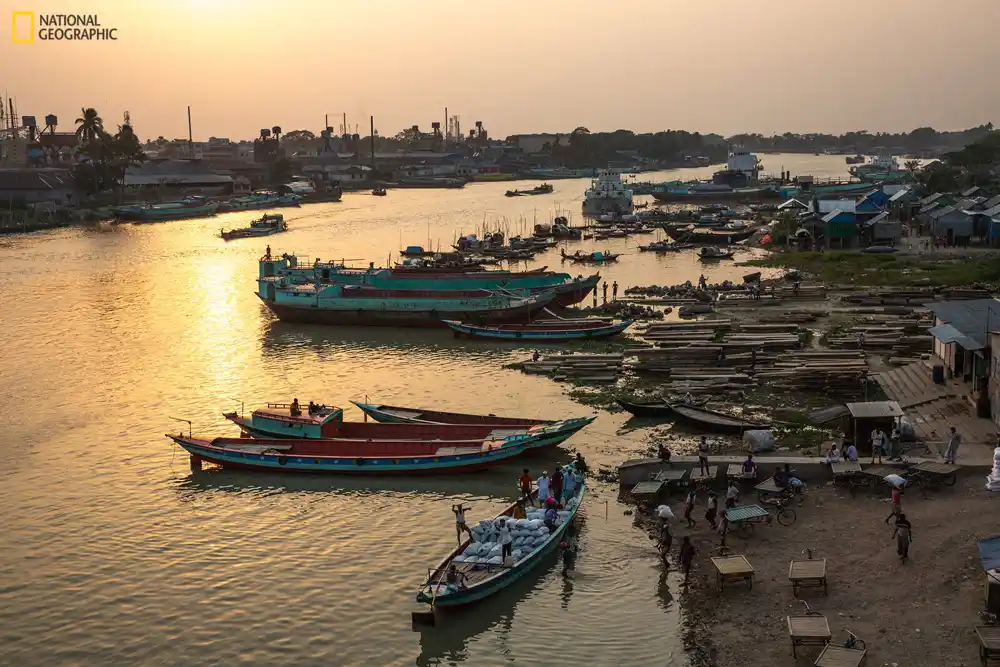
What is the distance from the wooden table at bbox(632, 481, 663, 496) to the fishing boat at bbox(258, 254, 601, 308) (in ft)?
80.5

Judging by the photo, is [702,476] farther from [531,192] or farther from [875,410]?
[531,192]

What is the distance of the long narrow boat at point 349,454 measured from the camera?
2358 centimetres

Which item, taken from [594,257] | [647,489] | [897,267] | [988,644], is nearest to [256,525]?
[647,489]

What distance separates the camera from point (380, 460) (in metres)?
23.6

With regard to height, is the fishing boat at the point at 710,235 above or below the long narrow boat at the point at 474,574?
above

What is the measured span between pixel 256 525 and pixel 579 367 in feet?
Result: 45.2

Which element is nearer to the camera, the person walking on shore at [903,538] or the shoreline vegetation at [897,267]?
the person walking on shore at [903,538]

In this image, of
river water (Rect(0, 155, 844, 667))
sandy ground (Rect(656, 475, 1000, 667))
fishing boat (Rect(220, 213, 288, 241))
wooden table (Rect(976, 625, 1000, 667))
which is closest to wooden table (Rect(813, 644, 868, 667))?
sandy ground (Rect(656, 475, 1000, 667))

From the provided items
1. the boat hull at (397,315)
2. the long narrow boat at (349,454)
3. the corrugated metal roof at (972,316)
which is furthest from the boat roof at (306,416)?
the boat hull at (397,315)

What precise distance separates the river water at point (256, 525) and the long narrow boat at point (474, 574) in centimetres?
31

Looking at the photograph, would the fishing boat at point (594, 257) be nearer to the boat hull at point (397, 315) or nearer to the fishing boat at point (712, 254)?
the fishing boat at point (712, 254)

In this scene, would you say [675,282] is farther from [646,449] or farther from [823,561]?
[823,561]

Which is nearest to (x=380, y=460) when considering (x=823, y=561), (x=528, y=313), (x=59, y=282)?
(x=823, y=561)

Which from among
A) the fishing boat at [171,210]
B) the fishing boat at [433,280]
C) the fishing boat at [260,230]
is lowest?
the fishing boat at [433,280]
